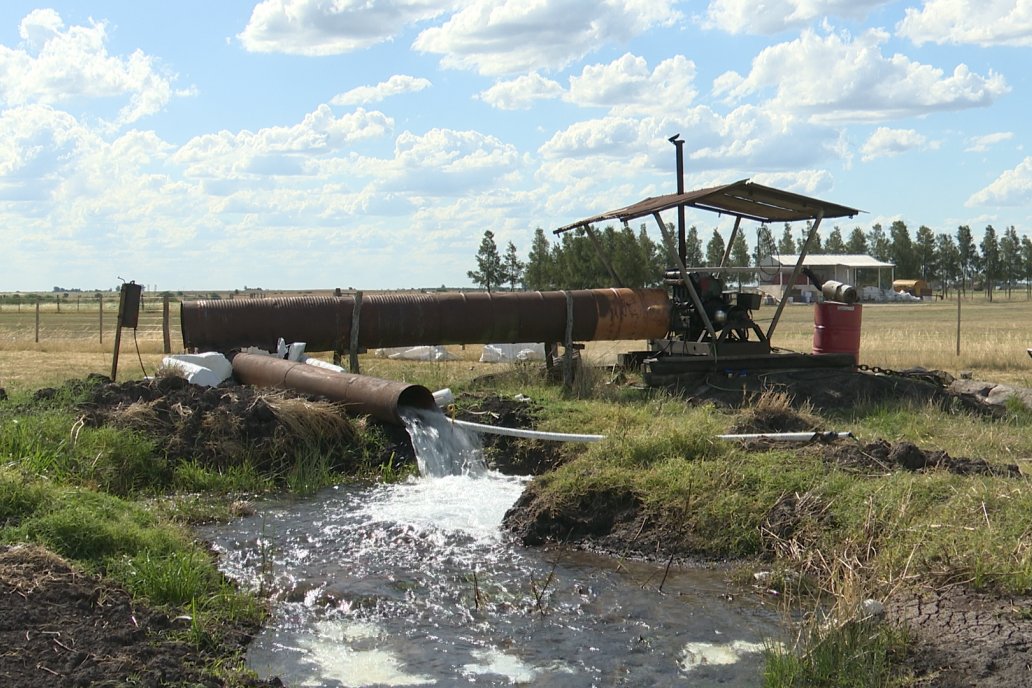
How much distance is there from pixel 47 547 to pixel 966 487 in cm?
662

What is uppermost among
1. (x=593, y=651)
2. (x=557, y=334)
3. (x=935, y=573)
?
(x=557, y=334)

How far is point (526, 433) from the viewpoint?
10992 mm

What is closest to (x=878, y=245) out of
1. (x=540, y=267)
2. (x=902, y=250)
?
(x=902, y=250)

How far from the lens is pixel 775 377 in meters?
14.7

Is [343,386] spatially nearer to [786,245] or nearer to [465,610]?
[465,610]

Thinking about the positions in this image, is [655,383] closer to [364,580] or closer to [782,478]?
[782,478]

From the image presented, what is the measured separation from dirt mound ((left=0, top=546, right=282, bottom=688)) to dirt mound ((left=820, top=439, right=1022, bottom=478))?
5.30 metres

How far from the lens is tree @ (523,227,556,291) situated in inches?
2199

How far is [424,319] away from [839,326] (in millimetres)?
6403

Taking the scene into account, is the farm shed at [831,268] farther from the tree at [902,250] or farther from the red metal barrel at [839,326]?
the red metal barrel at [839,326]

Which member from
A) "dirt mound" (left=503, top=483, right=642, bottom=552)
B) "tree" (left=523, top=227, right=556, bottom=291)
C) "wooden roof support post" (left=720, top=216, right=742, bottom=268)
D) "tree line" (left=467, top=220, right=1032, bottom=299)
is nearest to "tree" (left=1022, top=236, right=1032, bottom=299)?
"tree line" (left=467, top=220, right=1032, bottom=299)

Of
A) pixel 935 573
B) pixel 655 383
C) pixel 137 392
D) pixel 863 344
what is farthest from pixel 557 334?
pixel 863 344

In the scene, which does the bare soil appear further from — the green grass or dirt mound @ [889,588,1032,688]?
the green grass

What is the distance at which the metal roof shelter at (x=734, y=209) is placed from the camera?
48.1 feet
